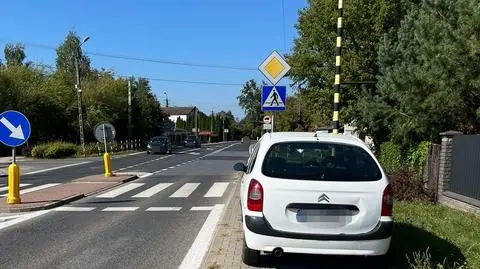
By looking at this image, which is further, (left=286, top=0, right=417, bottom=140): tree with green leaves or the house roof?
the house roof

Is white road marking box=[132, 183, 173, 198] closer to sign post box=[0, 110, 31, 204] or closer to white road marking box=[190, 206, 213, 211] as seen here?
white road marking box=[190, 206, 213, 211]

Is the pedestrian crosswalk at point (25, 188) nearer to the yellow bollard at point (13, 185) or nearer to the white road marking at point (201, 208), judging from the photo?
the yellow bollard at point (13, 185)

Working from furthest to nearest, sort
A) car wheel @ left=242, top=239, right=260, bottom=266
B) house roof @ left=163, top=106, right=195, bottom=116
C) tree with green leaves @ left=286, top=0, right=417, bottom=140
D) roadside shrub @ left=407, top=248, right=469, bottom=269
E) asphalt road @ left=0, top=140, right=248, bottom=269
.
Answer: house roof @ left=163, top=106, right=195, bottom=116
tree with green leaves @ left=286, top=0, right=417, bottom=140
asphalt road @ left=0, top=140, right=248, bottom=269
car wheel @ left=242, top=239, right=260, bottom=266
roadside shrub @ left=407, top=248, right=469, bottom=269

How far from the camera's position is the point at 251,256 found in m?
6.85

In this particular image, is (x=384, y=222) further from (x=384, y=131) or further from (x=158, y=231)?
(x=384, y=131)

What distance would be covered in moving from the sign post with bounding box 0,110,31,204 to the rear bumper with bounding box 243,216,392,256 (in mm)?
8170

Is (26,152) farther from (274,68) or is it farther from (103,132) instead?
(274,68)

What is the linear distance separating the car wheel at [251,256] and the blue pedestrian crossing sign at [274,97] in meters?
7.45

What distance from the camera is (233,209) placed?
12.4 meters

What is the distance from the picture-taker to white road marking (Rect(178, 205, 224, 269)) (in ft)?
23.8

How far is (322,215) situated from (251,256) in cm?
108

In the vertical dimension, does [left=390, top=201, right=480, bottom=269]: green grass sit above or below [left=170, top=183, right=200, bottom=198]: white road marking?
above

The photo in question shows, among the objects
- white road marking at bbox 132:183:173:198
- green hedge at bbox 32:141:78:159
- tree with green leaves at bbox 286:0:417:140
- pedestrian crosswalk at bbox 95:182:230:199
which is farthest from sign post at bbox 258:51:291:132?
green hedge at bbox 32:141:78:159

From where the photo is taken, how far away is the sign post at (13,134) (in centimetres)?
1284
